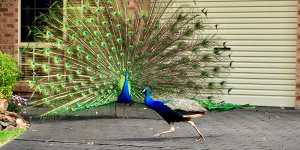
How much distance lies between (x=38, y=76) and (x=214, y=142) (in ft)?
12.9

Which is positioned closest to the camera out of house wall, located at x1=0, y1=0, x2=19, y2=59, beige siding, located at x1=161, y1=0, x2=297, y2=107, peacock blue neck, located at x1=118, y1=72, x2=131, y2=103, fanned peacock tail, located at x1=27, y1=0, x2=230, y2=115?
peacock blue neck, located at x1=118, y1=72, x2=131, y2=103

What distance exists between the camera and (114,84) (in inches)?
400

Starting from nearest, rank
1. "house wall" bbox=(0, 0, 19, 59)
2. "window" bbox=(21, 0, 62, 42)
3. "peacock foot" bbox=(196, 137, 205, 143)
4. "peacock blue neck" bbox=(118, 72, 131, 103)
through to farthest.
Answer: "peacock foot" bbox=(196, 137, 205, 143) → "peacock blue neck" bbox=(118, 72, 131, 103) → "house wall" bbox=(0, 0, 19, 59) → "window" bbox=(21, 0, 62, 42)

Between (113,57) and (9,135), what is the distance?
225 cm

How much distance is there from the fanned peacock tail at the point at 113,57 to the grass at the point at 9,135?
32.1 inches

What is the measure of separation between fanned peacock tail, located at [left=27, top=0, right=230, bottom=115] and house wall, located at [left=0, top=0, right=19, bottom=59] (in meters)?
3.03

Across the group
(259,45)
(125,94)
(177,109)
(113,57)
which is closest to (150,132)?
(125,94)

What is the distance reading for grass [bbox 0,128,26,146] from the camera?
8789 mm

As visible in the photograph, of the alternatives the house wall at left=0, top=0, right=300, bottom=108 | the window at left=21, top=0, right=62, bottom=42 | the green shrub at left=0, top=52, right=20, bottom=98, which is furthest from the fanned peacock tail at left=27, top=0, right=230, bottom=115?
the window at left=21, top=0, right=62, bottom=42

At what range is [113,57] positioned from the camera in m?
10.3

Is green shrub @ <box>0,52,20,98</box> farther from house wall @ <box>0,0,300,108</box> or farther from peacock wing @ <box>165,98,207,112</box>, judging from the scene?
peacock wing @ <box>165,98,207,112</box>

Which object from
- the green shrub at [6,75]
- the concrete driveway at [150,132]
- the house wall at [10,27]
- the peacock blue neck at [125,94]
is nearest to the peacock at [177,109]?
the concrete driveway at [150,132]

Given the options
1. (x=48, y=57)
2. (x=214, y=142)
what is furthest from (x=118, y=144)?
(x=48, y=57)

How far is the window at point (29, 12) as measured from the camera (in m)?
13.7
